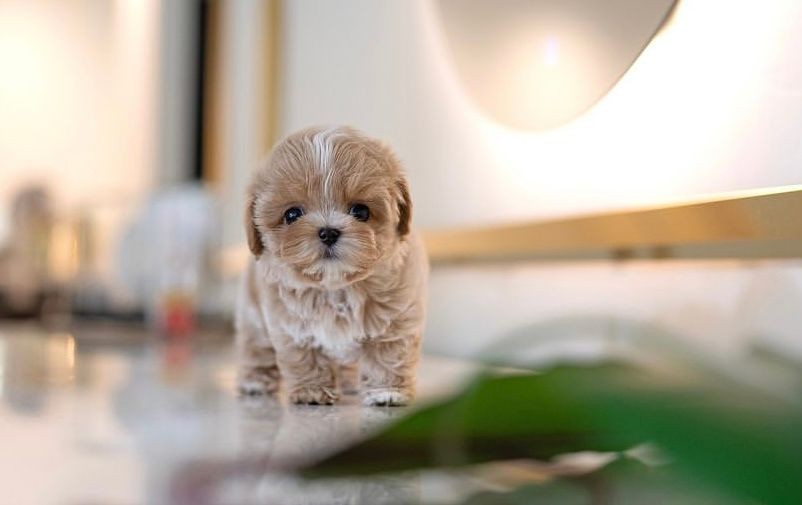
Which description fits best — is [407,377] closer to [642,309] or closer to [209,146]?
[642,309]

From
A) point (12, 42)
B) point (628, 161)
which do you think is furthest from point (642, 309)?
point (12, 42)

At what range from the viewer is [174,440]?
1.43ft

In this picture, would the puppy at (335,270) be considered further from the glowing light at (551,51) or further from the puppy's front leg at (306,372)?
the glowing light at (551,51)

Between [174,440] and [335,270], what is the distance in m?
0.14

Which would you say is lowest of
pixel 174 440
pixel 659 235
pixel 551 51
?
pixel 174 440

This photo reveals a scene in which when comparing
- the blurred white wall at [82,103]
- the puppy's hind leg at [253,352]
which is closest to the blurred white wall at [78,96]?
the blurred white wall at [82,103]

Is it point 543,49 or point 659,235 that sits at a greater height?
point 543,49

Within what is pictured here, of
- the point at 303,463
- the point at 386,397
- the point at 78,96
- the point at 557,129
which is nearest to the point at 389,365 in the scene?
the point at 386,397

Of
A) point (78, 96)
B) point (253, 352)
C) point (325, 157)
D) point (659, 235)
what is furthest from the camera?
point (78, 96)

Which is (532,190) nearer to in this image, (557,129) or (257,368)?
(557,129)

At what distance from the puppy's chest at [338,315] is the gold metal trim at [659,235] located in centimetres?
24

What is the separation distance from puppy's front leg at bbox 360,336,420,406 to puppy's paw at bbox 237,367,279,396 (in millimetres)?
92

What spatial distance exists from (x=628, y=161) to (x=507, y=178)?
0.40ft

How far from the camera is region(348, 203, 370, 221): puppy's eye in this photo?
0.36 meters
